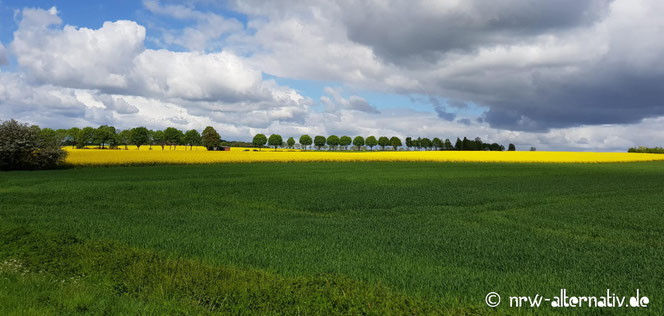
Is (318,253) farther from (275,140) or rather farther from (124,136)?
(275,140)

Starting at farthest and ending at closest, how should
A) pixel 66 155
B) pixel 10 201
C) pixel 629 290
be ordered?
pixel 66 155, pixel 10 201, pixel 629 290

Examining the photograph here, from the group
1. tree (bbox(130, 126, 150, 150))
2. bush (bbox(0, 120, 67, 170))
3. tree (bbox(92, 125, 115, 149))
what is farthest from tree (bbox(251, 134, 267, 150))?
bush (bbox(0, 120, 67, 170))

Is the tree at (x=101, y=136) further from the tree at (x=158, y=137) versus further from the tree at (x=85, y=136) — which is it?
the tree at (x=158, y=137)

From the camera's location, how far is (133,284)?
306 inches

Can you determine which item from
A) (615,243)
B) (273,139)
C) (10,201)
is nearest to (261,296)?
(615,243)

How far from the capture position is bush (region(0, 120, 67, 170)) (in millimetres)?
43906

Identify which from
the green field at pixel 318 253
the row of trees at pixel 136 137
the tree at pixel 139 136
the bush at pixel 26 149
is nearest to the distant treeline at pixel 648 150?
the green field at pixel 318 253

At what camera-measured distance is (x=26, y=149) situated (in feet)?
148

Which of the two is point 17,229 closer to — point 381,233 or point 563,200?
point 381,233

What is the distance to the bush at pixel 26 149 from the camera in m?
43.9

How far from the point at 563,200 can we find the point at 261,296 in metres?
22.1
